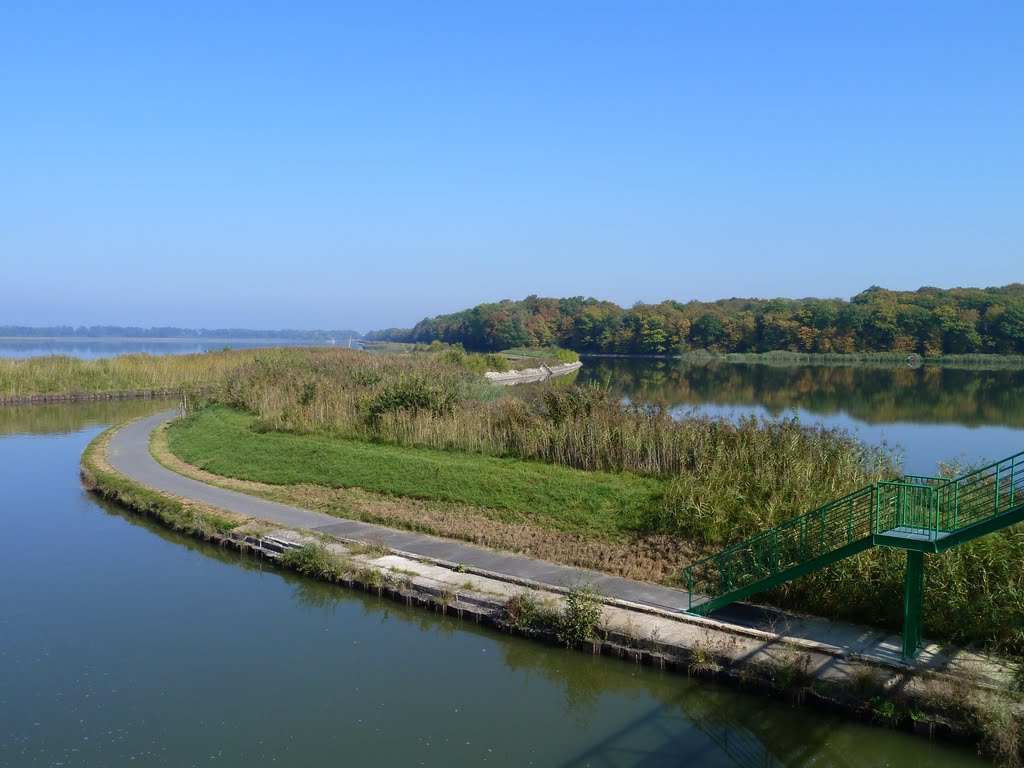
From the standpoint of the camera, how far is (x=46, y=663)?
10.5 metres

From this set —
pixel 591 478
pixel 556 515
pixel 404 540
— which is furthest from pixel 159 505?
pixel 591 478

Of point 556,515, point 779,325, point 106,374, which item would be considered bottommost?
point 556,515

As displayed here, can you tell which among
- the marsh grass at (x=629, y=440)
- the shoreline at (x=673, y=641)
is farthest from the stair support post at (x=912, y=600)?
the marsh grass at (x=629, y=440)

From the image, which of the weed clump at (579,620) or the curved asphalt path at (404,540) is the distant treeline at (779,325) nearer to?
the curved asphalt path at (404,540)

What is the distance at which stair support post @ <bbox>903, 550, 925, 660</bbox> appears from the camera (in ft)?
31.1

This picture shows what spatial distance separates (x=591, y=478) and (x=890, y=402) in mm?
35579

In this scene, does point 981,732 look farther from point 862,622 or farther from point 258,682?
point 258,682

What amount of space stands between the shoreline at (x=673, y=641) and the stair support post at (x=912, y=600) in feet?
1.28

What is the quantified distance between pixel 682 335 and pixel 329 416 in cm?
10681

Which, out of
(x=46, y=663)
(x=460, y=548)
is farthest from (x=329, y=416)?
(x=46, y=663)

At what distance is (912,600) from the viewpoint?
9.55m

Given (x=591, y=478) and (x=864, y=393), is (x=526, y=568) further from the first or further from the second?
(x=864, y=393)

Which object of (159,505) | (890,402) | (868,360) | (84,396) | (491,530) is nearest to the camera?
(491,530)

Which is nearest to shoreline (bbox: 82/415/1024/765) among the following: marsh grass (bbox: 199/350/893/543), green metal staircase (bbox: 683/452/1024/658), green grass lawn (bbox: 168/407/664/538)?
green metal staircase (bbox: 683/452/1024/658)
